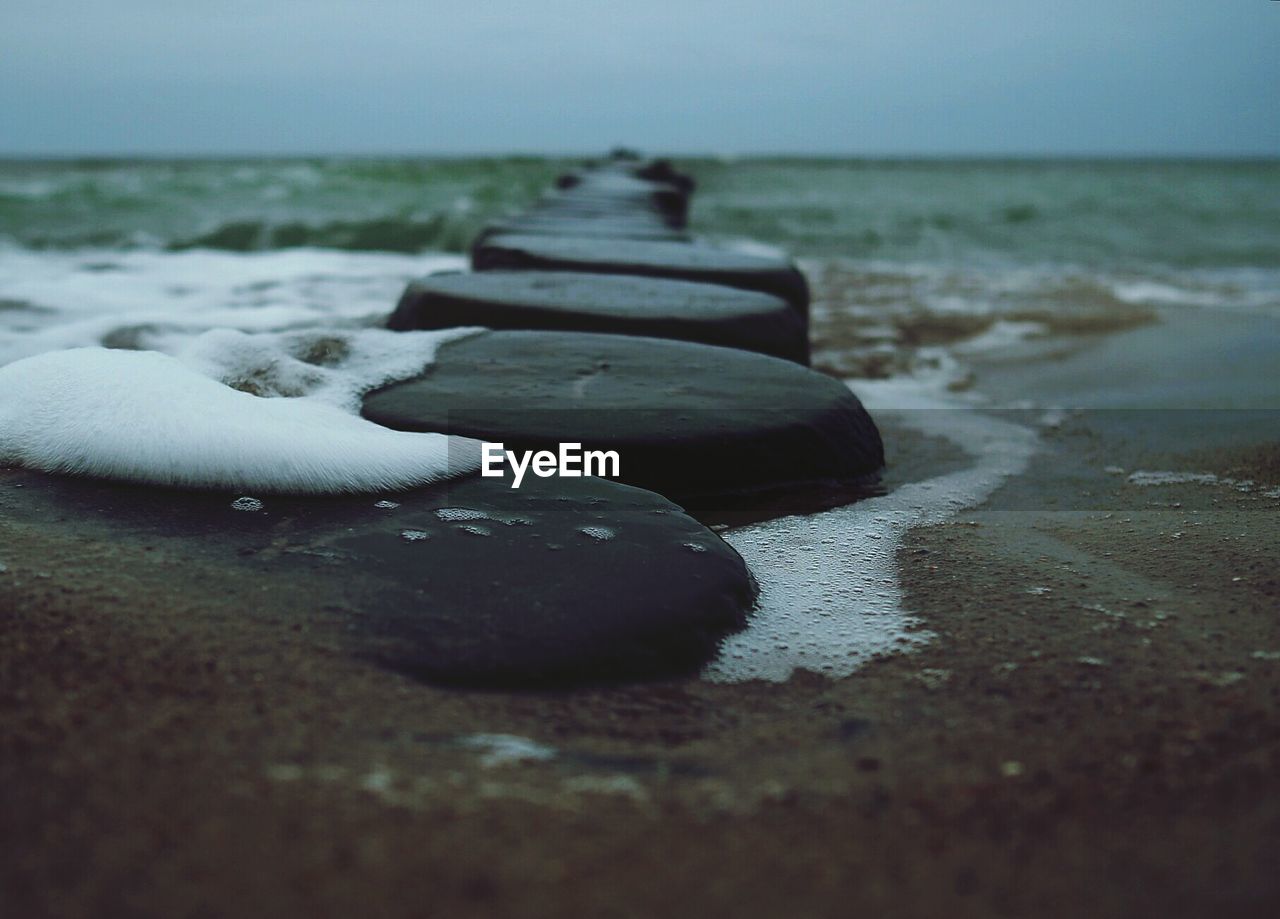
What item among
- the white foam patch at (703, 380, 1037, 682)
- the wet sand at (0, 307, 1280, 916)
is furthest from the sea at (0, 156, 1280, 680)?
the wet sand at (0, 307, 1280, 916)

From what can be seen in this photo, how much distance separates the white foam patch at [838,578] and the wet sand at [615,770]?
0.13 feet

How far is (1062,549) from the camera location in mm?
1378

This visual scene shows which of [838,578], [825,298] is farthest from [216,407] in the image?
[825,298]

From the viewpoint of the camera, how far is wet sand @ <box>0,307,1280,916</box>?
2.04 feet

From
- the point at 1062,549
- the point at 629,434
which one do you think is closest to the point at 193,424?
the point at 629,434

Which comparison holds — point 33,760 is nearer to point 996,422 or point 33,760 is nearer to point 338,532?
point 338,532

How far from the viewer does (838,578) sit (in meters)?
1.30

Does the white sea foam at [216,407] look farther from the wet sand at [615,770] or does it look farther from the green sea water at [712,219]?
the green sea water at [712,219]

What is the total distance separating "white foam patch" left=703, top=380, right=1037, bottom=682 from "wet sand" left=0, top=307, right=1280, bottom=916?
0.04 metres

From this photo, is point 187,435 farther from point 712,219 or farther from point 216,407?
point 712,219

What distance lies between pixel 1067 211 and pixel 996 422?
10.7 meters

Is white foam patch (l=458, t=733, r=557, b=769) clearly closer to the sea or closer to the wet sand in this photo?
the wet sand

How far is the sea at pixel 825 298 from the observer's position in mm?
1432

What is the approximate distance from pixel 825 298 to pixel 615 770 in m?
4.69
